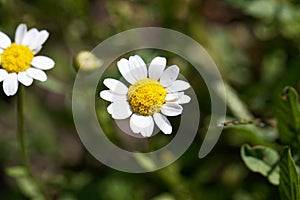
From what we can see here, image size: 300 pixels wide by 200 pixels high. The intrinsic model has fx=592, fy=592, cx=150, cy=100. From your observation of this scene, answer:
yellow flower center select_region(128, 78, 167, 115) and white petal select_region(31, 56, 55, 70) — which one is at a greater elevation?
white petal select_region(31, 56, 55, 70)

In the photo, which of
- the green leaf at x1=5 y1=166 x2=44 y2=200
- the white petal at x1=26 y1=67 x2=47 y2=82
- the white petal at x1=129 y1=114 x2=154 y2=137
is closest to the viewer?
the white petal at x1=129 y1=114 x2=154 y2=137

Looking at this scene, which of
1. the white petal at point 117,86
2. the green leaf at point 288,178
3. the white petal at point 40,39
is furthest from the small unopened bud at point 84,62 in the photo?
the green leaf at point 288,178

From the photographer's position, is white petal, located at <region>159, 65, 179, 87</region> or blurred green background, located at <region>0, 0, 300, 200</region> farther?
blurred green background, located at <region>0, 0, 300, 200</region>

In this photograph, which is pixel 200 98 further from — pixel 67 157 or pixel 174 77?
pixel 174 77

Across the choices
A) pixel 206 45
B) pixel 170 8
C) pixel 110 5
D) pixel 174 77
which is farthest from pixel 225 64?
pixel 174 77

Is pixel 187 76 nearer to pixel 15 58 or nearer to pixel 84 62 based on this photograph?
pixel 84 62

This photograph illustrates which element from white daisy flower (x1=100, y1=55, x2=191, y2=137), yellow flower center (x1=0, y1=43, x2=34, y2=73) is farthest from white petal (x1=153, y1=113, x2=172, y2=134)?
yellow flower center (x1=0, y1=43, x2=34, y2=73)

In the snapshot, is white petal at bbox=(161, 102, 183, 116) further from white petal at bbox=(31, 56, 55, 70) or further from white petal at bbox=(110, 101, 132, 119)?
white petal at bbox=(31, 56, 55, 70)

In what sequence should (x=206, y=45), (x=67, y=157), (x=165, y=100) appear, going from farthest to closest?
(x=67, y=157) < (x=206, y=45) < (x=165, y=100)
